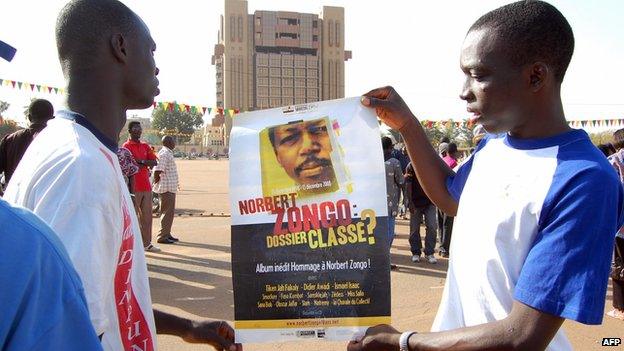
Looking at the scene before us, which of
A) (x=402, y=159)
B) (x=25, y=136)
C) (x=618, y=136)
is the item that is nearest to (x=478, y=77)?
(x=25, y=136)

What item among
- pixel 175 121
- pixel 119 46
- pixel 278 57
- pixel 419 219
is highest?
pixel 278 57

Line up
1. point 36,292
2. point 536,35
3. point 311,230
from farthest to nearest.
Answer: point 311,230, point 536,35, point 36,292

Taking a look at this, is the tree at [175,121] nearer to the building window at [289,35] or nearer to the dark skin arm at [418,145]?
the building window at [289,35]

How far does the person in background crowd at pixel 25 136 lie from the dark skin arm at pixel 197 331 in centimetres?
401

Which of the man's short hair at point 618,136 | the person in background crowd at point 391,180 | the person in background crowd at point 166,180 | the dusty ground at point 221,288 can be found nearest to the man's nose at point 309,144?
the dusty ground at point 221,288

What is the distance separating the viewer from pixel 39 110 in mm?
5312

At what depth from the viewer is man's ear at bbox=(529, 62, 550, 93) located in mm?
1510

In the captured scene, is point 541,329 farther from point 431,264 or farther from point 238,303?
point 431,264

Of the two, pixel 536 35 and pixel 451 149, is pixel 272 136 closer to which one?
pixel 536 35

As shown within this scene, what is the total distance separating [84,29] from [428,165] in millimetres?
1283

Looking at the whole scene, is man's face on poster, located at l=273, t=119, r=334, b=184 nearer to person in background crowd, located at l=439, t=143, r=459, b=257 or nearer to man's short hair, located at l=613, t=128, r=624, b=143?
man's short hair, located at l=613, t=128, r=624, b=143

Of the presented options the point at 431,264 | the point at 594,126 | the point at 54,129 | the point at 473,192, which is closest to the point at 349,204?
the point at 473,192

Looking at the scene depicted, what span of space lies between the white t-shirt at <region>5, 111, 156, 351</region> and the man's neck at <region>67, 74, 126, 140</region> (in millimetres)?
33

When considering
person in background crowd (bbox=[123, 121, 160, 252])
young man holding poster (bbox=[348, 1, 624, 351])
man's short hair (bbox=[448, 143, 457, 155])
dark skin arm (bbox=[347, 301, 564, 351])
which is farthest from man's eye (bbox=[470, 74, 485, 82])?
man's short hair (bbox=[448, 143, 457, 155])
